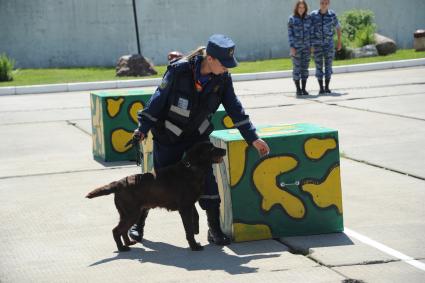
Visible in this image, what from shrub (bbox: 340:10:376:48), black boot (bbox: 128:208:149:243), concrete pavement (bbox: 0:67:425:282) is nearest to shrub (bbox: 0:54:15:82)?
concrete pavement (bbox: 0:67:425:282)

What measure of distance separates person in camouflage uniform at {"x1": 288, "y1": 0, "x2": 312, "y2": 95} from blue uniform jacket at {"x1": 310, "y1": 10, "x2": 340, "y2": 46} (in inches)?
3.7

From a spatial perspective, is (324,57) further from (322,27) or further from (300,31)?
(300,31)

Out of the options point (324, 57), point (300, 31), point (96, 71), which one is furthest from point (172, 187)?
point (96, 71)

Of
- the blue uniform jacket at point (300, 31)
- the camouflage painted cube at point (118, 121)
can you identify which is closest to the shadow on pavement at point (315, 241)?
the camouflage painted cube at point (118, 121)

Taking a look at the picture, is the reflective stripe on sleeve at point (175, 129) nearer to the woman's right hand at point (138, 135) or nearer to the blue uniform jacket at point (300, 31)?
the woman's right hand at point (138, 135)

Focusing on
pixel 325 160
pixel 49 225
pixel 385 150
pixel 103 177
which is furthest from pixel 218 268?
pixel 385 150

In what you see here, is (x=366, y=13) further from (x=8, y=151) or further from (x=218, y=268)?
(x=218, y=268)

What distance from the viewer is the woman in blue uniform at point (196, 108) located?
5.71 meters

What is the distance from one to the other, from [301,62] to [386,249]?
1022 cm

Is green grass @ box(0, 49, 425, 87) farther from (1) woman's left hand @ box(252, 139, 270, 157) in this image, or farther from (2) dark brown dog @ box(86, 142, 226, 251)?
(1) woman's left hand @ box(252, 139, 270, 157)

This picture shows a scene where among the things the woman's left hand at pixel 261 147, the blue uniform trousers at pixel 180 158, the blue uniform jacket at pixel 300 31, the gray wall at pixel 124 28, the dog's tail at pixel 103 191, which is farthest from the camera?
the gray wall at pixel 124 28

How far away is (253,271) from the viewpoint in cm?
536

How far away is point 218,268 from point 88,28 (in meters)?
19.8

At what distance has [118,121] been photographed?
9.86 metres
